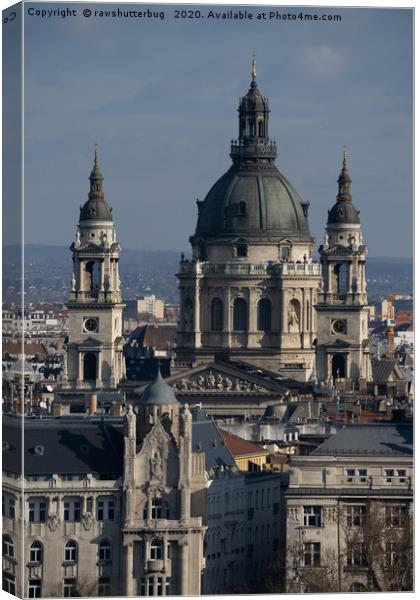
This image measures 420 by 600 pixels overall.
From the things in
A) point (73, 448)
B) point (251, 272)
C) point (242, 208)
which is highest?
point (242, 208)

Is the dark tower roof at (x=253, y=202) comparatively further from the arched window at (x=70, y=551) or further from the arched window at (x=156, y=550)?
the arched window at (x=156, y=550)

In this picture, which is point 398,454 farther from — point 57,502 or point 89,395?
point 89,395

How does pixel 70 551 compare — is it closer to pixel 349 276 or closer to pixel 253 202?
pixel 349 276

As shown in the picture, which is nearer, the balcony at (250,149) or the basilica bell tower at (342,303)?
the basilica bell tower at (342,303)

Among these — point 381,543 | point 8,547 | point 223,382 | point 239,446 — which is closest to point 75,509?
point 381,543

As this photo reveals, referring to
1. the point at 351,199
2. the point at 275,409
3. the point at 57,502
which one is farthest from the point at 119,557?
the point at 351,199

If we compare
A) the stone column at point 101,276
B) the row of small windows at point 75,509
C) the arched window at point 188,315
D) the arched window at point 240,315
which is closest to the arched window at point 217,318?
the arched window at point 240,315
